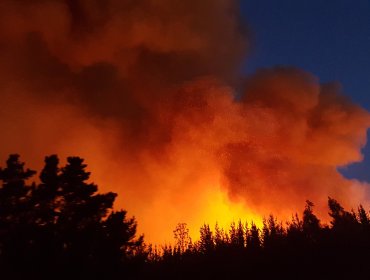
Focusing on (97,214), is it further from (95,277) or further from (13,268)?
(13,268)

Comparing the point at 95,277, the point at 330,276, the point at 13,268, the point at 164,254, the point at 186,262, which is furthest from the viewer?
the point at 164,254

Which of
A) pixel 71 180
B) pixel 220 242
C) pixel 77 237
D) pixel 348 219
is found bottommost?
pixel 77 237

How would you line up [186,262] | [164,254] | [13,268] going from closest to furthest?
[13,268] < [186,262] < [164,254]

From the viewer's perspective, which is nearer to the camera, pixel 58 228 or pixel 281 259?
pixel 58 228

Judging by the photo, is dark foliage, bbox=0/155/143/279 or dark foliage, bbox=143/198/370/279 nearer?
dark foliage, bbox=0/155/143/279

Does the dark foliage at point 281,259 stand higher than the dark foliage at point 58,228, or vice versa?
the dark foliage at point 281,259

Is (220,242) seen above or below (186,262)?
above

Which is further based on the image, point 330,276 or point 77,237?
point 330,276

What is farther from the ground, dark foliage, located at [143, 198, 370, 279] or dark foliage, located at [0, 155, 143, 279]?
dark foliage, located at [143, 198, 370, 279]

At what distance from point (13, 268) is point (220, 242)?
66.4 meters

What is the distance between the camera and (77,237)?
976 inches

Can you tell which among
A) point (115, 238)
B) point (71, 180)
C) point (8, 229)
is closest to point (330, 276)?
point (115, 238)

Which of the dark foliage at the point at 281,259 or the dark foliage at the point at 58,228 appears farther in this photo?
the dark foliage at the point at 281,259

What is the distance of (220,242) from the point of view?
3344 inches
